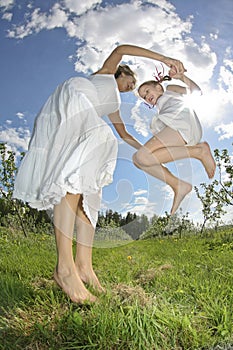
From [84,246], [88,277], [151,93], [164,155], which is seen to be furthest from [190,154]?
[88,277]

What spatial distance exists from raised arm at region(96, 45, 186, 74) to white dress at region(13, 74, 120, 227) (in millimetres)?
54

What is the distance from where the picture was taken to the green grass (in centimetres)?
197

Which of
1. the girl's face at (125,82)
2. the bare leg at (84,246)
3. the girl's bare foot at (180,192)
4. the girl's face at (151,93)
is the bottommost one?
the bare leg at (84,246)

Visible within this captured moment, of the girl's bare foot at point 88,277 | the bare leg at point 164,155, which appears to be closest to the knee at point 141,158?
the bare leg at point 164,155

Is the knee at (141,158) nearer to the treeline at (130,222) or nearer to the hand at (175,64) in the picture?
the treeline at (130,222)

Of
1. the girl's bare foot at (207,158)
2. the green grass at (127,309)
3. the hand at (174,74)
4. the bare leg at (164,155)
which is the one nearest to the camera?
the green grass at (127,309)

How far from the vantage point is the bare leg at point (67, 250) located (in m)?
2.33

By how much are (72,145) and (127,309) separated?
86cm

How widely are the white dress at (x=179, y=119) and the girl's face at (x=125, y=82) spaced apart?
27 centimetres

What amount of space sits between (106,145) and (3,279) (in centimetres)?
123

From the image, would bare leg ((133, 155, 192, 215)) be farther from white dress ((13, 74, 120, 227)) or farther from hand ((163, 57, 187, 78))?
hand ((163, 57, 187, 78))

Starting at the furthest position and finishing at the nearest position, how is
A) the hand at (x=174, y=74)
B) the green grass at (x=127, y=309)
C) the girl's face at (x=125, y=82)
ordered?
the girl's face at (x=125, y=82) → the hand at (x=174, y=74) → the green grass at (x=127, y=309)

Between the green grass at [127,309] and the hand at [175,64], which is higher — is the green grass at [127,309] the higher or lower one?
the lower one

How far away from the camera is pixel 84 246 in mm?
2699
